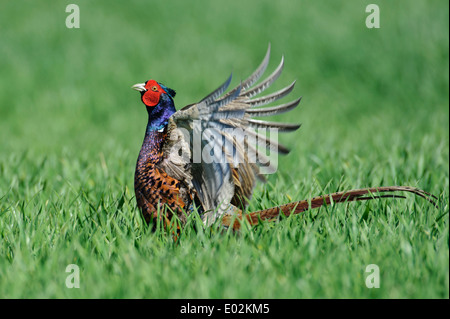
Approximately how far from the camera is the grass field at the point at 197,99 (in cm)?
266

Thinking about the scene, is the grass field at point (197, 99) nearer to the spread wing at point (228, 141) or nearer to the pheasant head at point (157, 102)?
the spread wing at point (228, 141)

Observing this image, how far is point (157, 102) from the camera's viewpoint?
3188 mm

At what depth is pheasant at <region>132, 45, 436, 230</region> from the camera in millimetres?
2965

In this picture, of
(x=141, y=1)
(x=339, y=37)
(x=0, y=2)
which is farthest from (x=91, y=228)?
(x=0, y=2)

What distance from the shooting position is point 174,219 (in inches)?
123

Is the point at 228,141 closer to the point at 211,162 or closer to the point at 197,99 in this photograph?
the point at 211,162

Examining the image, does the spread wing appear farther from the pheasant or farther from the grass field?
the grass field

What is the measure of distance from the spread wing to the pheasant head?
229 millimetres

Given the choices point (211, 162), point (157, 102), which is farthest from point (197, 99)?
point (211, 162)

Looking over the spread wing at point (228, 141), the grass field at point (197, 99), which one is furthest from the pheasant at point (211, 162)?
the grass field at point (197, 99)

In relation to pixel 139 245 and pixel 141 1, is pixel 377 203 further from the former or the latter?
pixel 141 1

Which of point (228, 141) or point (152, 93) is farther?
point (152, 93)

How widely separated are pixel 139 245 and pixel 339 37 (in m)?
8.39

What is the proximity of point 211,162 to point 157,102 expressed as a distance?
49 centimetres
